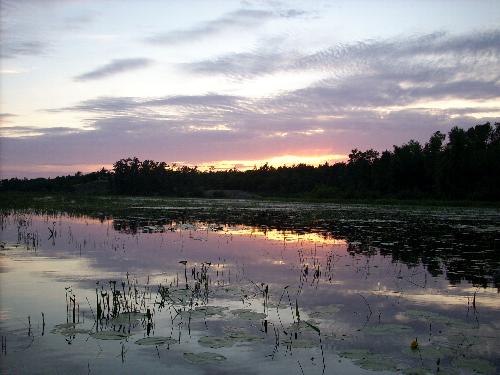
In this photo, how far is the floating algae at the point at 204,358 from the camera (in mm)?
6202

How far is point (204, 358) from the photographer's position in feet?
20.5

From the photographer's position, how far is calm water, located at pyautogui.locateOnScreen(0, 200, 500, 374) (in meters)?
6.36

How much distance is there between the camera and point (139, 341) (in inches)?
272

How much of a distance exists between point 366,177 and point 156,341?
86.0 metres

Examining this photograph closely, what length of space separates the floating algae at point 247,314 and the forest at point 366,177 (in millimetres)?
58985

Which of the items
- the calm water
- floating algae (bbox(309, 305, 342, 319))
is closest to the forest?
the calm water

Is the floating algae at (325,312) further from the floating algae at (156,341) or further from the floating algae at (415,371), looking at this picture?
the floating algae at (156,341)

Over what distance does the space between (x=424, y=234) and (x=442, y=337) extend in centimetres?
1608

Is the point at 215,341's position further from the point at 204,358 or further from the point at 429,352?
the point at 429,352

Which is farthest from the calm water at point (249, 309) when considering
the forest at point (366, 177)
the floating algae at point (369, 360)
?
the forest at point (366, 177)

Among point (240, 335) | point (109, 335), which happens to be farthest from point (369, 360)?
point (109, 335)

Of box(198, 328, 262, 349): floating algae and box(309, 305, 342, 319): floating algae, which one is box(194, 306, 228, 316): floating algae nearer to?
box(198, 328, 262, 349): floating algae

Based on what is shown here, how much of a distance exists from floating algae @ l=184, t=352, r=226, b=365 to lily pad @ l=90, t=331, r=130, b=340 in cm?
133

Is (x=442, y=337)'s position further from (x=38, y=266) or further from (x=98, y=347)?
(x=38, y=266)
